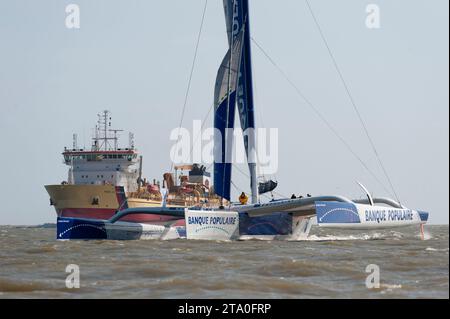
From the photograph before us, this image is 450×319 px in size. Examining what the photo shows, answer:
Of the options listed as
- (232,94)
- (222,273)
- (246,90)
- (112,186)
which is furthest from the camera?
(112,186)

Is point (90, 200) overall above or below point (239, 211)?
below

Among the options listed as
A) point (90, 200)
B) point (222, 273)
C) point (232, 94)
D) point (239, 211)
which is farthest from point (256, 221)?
point (90, 200)

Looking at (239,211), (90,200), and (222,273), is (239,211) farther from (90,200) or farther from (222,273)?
(90,200)

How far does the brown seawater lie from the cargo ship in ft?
87.2

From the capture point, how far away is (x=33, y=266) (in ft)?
49.3

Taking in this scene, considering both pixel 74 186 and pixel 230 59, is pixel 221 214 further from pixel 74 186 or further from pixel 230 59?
pixel 74 186

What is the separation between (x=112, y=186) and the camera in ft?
161

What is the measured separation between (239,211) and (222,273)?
35.0ft

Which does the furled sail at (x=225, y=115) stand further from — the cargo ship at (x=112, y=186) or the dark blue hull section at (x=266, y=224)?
the cargo ship at (x=112, y=186)

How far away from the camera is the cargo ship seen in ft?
155

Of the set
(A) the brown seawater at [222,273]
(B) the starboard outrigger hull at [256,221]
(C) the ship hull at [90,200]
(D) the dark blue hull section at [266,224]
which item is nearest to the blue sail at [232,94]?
(D) the dark blue hull section at [266,224]

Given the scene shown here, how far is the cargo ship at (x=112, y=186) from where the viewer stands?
47.3 metres

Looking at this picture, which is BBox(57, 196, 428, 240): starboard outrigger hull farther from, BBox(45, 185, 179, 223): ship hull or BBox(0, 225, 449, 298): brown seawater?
BBox(45, 185, 179, 223): ship hull
